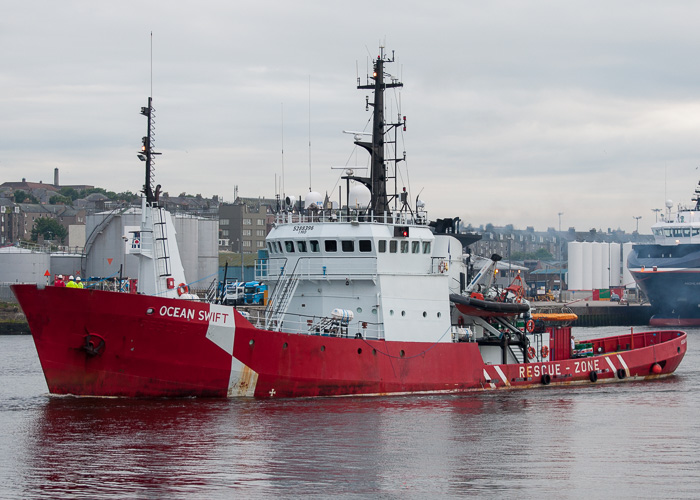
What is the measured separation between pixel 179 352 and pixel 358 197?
7.41 meters

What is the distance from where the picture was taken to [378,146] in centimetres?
2745

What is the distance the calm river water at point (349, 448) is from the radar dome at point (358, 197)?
5.60 m

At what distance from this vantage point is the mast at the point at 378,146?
89.1 ft

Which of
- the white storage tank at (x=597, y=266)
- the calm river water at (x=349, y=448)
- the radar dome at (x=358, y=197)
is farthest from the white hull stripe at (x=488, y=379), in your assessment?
the white storage tank at (x=597, y=266)

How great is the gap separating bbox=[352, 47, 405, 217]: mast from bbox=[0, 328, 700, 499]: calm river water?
18.6 feet

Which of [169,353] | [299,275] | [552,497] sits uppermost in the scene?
[299,275]

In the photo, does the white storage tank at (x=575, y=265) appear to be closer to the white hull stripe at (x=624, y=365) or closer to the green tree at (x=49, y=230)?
the green tree at (x=49, y=230)

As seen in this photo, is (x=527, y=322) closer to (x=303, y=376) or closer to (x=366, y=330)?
(x=366, y=330)

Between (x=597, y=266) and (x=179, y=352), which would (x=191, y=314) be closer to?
(x=179, y=352)

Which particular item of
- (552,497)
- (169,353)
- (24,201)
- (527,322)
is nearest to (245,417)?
(169,353)

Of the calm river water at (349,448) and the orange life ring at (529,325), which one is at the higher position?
the orange life ring at (529,325)

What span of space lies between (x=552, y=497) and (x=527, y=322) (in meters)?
14.2

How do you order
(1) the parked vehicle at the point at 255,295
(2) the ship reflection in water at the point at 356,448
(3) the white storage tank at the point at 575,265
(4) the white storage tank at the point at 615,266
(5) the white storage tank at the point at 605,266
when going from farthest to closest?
(4) the white storage tank at the point at 615,266, (5) the white storage tank at the point at 605,266, (3) the white storage tank at the point at 575,265, (1) the parked vehicle at the point at 255,295, (2) the ship reflection in water at the point at 356,448

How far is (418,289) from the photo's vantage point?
86.0 feet
